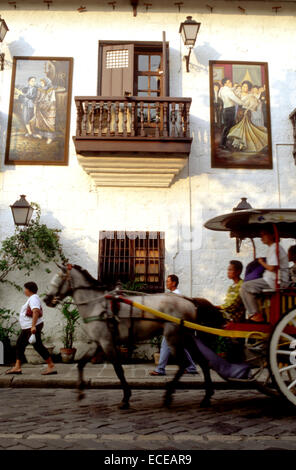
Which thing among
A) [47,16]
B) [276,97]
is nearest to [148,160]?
[276,97]

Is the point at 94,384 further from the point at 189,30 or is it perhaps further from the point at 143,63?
the point at 189,30

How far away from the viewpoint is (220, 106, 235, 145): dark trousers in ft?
32.1

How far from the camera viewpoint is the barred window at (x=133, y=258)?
898 cm

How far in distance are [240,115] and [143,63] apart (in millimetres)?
2978

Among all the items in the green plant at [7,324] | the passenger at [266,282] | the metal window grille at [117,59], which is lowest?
the green plant at [7,324]

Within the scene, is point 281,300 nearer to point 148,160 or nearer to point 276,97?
point 148,160

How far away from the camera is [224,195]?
9.53m

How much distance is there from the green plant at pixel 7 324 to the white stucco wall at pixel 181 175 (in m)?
0.30

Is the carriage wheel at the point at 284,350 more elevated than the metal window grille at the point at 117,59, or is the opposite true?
the metal window grille at the point at 117,59

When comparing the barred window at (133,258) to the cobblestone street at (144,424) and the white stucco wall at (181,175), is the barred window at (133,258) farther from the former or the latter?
the cobblestone street at (144,424)

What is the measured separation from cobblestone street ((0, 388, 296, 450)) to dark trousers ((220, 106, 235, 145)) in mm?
6477

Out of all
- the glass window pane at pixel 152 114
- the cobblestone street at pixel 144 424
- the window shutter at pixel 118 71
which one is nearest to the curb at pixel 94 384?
the cobblestone street at pixel 144 424

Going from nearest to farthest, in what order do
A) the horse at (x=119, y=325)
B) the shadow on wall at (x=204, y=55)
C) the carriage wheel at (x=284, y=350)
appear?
the carriage wheel at (x=284, y=350)
the horse at (x=119, y=325)
the shadow on wall at (x=204, y=55)

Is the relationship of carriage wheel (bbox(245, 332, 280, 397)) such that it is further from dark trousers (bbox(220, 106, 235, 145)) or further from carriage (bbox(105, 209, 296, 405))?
dark trousers (bbox(220, 106, 235, 145))
